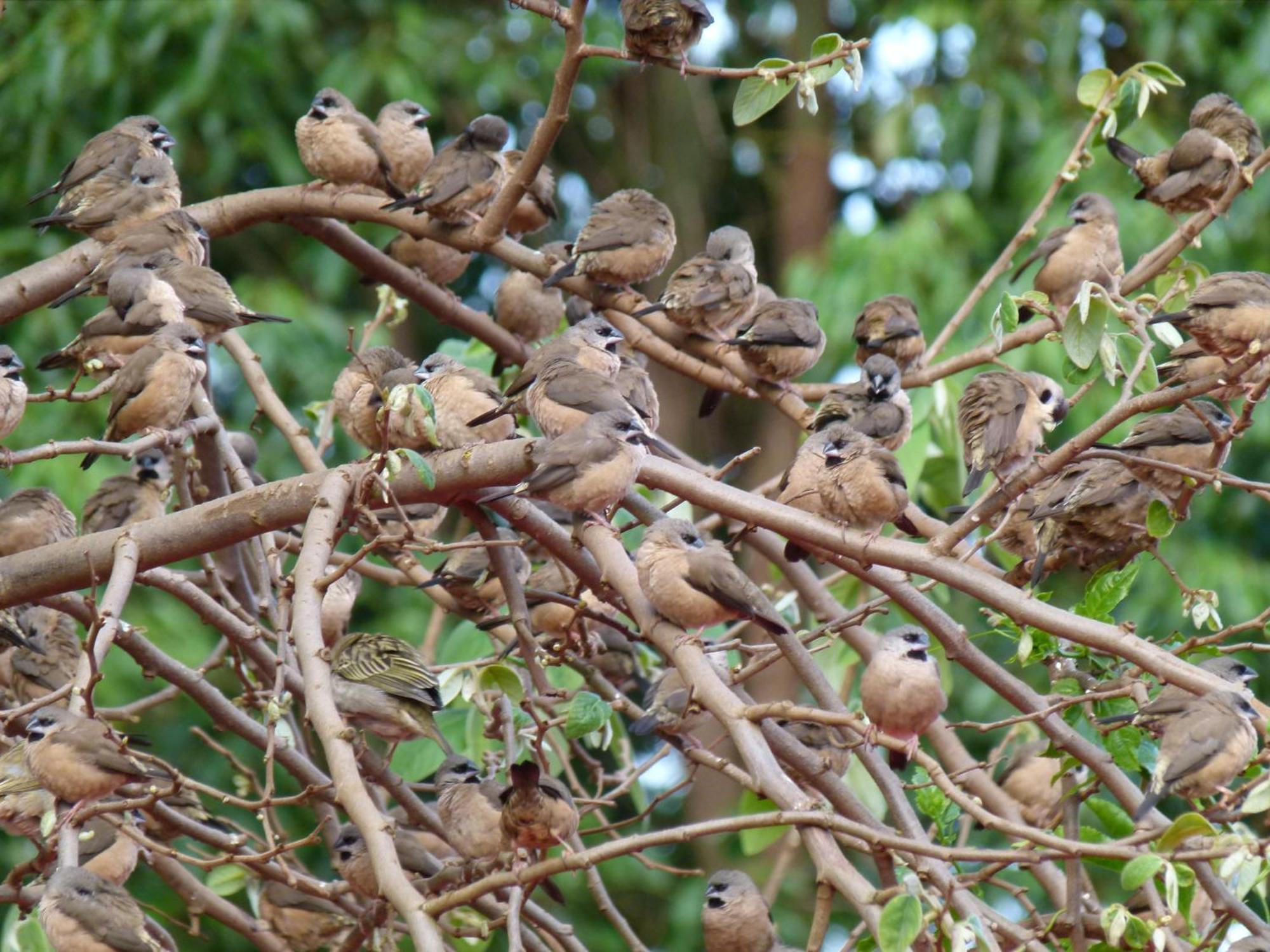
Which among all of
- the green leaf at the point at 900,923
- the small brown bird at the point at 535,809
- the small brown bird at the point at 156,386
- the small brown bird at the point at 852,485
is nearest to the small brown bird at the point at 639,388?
the small brown bird at the point at 852,485

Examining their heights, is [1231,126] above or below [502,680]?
above

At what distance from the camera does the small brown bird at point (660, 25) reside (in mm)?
4809

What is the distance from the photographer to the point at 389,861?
9.91ft

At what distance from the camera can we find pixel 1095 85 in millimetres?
5219

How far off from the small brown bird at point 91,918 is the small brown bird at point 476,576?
1240 mm

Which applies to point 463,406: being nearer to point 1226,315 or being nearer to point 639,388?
point 639,388

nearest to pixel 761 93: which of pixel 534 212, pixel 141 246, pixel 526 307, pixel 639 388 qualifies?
pixel 639 388

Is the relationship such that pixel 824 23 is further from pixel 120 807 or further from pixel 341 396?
pixel 120 807

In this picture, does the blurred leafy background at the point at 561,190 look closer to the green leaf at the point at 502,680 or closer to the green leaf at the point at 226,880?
the green leaf at the point at 226,880

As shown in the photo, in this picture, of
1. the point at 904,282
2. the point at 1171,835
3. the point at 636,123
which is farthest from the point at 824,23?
the point at 1171,835

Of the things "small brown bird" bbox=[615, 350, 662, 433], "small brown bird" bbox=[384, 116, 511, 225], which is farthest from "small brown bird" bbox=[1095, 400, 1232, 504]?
"small brown bird" bbox=[384, 116, 511, 225]

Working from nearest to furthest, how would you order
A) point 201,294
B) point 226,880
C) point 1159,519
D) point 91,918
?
point 91,918 → point 1159,519 → point 226,880 → point 201,294

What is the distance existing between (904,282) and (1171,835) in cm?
645

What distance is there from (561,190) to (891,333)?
20.8 feet
